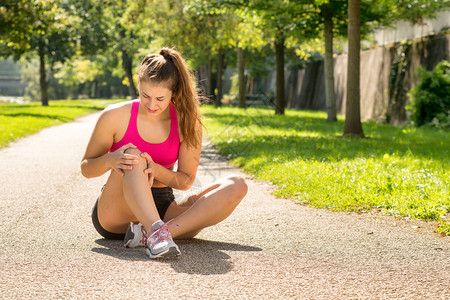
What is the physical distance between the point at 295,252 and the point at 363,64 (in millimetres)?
19027

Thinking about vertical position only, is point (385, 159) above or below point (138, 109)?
below

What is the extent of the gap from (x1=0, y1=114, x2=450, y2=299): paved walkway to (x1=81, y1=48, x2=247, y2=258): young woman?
0.19m

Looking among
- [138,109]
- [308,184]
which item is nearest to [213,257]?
[138,109]

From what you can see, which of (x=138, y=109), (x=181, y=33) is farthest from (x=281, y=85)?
(x=138, y=109)

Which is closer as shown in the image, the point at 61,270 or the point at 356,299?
the point at 356,299

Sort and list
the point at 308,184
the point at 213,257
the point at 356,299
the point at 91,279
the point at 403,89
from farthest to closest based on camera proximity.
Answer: the point at 403,89 → the point at 308,184 → the point at 213,257 → the point at 91,279 → the point at 356,299

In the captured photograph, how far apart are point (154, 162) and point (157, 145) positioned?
6.2 inches

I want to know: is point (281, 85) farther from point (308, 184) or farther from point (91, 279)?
point (91, 279)

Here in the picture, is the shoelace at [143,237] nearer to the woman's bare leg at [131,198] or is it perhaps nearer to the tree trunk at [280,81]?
the woman's bare leg at [131,198]

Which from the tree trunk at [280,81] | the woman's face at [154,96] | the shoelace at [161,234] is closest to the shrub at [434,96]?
the tree trunk at [280,81]

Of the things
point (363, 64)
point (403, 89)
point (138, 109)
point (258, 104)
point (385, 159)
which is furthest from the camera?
point (363, 64)

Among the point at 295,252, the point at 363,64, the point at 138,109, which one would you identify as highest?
the point at 363,64

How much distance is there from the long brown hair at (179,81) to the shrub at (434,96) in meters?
12.3

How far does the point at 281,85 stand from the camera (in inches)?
885
